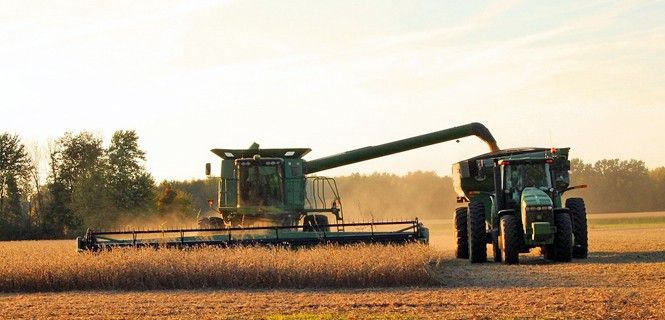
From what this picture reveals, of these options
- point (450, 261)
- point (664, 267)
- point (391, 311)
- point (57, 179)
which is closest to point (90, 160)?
point (57, 179)

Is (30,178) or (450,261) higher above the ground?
(30,178)

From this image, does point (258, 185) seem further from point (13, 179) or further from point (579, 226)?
point (13, 179)

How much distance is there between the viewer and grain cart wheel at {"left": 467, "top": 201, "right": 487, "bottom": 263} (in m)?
18.9

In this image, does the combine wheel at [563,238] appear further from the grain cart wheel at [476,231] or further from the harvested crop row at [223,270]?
the harvested crop row at [223,270]

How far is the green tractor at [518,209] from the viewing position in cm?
1795

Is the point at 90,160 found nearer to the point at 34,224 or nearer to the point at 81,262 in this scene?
the point at 34,224

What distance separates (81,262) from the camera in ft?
54.2

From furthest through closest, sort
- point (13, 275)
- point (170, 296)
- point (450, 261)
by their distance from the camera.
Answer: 1. point (450, 261)
2. point (13, 275)
3. point (170, 296)

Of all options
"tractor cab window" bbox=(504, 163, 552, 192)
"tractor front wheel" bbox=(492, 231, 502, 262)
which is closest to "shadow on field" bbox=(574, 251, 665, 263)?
"tractor front wheel" bbox=(492, 231, 502, 262)

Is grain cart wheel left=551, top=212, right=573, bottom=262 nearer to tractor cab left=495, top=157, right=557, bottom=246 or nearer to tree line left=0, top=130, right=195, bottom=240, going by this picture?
tractor cab left=495, top=157, right=557, bottom=246

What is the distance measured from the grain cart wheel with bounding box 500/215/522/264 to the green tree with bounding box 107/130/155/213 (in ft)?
119

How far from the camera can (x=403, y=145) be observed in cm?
2497

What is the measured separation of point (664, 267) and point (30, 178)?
47283 mm

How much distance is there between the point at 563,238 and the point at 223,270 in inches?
234
